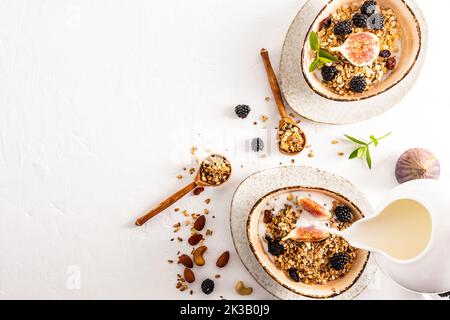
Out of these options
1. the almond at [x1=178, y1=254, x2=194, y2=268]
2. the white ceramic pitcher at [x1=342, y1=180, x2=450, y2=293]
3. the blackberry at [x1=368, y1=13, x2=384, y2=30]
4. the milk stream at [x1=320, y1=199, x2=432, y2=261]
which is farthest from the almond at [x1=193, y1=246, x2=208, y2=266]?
the blackberry at [x1=368, y1=13, x2=384, y2=30]

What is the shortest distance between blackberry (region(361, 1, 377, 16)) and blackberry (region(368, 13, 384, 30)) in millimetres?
14

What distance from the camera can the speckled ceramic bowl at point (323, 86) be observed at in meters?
1.57

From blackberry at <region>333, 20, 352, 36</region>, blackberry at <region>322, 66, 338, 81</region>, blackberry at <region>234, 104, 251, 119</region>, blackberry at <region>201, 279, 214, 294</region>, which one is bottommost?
blackberry at <region>201, 279, 214, 294</region>

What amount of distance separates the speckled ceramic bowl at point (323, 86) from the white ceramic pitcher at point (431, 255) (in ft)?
1.49

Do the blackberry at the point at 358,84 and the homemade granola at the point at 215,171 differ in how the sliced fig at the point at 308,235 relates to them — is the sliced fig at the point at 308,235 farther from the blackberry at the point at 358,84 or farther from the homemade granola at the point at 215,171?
the blackberry at the point at 358,84

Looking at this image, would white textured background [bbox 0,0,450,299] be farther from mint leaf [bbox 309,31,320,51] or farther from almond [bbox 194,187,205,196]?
mint leaf [bbox 309,31,320,51]

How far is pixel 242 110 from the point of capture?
1.63m

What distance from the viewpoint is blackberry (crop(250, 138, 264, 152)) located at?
1650 millimetres

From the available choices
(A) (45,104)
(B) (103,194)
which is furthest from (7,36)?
(B) (103,194)

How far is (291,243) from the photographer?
1567mm

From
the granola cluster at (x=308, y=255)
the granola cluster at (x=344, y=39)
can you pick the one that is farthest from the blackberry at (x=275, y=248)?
the granola cluster at (x=344, y=39)

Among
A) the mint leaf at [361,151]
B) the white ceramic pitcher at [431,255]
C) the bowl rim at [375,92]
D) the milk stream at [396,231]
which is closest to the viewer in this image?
the white ceramic pitcher at [431,255]

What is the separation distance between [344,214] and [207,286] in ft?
1.53

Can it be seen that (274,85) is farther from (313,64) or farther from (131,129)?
(131,129)
